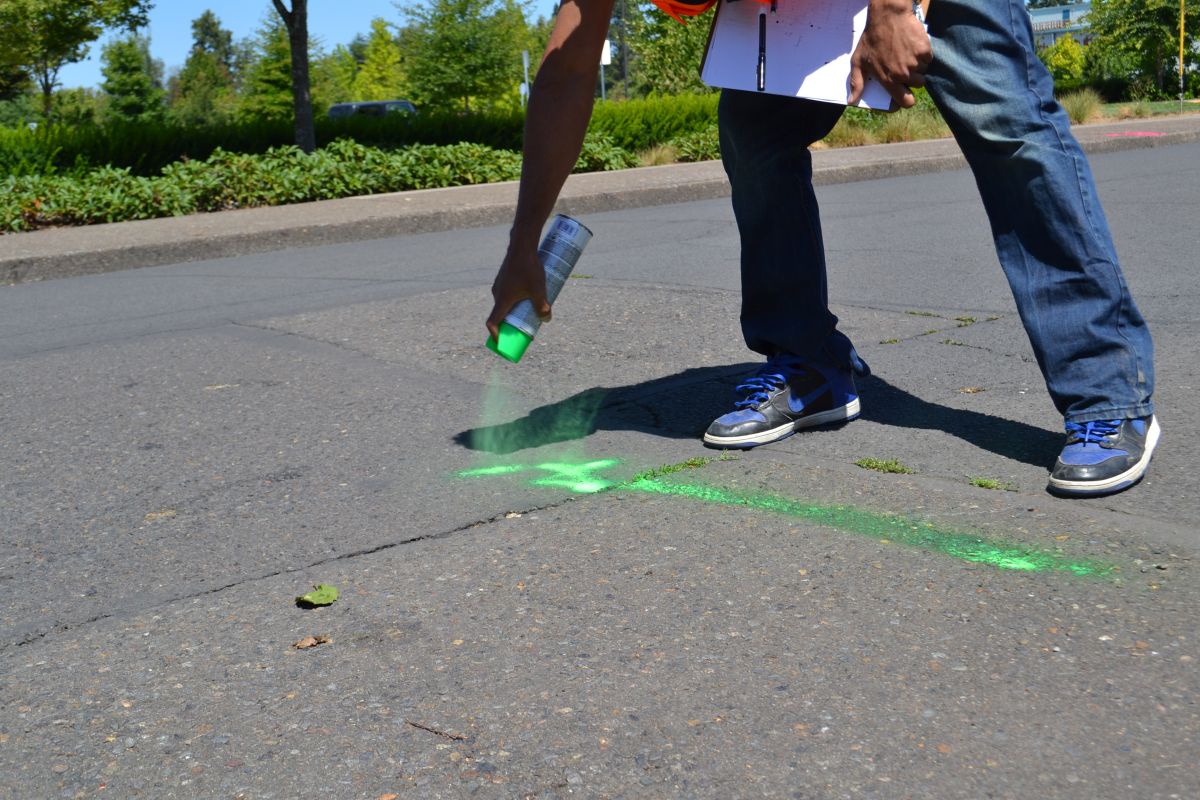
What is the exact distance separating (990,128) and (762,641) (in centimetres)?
138

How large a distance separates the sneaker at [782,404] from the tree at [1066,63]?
44.2 meters

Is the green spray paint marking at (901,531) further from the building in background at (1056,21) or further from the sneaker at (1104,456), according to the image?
the building in background at (1056,21)

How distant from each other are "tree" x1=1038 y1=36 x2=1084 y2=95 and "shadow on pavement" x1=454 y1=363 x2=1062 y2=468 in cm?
4385

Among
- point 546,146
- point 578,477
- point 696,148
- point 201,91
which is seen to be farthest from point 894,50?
point 201,91

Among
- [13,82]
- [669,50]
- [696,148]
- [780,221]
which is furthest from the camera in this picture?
[13,82]

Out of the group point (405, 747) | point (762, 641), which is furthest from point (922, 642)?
point (405, 747)

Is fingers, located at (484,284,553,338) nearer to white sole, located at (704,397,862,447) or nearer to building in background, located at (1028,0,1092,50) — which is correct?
white sole, located at (704,397,862,447)

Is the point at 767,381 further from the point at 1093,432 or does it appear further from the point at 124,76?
the point at 124,76

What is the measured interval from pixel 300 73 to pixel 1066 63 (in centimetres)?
5100

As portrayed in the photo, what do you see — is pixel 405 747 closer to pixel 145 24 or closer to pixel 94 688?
pixel 94 688

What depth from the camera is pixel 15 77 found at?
4325cm

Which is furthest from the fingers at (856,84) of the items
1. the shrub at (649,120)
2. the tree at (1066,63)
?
the tree at (1066,63)

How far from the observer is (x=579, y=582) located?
8.43ft

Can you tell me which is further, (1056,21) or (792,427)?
(1056,21)
